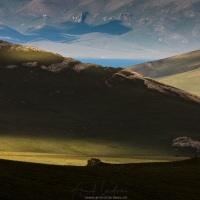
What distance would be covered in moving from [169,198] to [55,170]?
44.8ft

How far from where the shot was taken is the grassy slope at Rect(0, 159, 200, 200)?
48.5 metres

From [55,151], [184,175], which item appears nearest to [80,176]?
[184,175]

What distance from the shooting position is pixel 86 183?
182 ft

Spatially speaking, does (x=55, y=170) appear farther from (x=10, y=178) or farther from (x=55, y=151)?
(x=55, y=151)

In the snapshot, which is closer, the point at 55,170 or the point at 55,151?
the point at 55,170

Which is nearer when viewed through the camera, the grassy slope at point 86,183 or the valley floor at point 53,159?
the grassy slope at point 86,183

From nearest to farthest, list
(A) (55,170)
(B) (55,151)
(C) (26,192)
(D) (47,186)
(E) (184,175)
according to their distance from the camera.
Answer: (C) (26,192)
(D) (47,186)
(A) (55,170)
(E) (184,175)
(B) (55,151)

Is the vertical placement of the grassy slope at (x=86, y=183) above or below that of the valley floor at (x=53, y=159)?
above

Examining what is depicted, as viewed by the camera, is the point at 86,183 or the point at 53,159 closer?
the point at 86,183

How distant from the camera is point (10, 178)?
51688mm

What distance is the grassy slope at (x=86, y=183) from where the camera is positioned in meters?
48.5

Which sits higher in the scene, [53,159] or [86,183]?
[86,183]

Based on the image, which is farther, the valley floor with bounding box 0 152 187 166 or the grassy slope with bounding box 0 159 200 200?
the valley floor with bounding box 0 152 187 166

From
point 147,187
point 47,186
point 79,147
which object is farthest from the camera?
point 79,147
